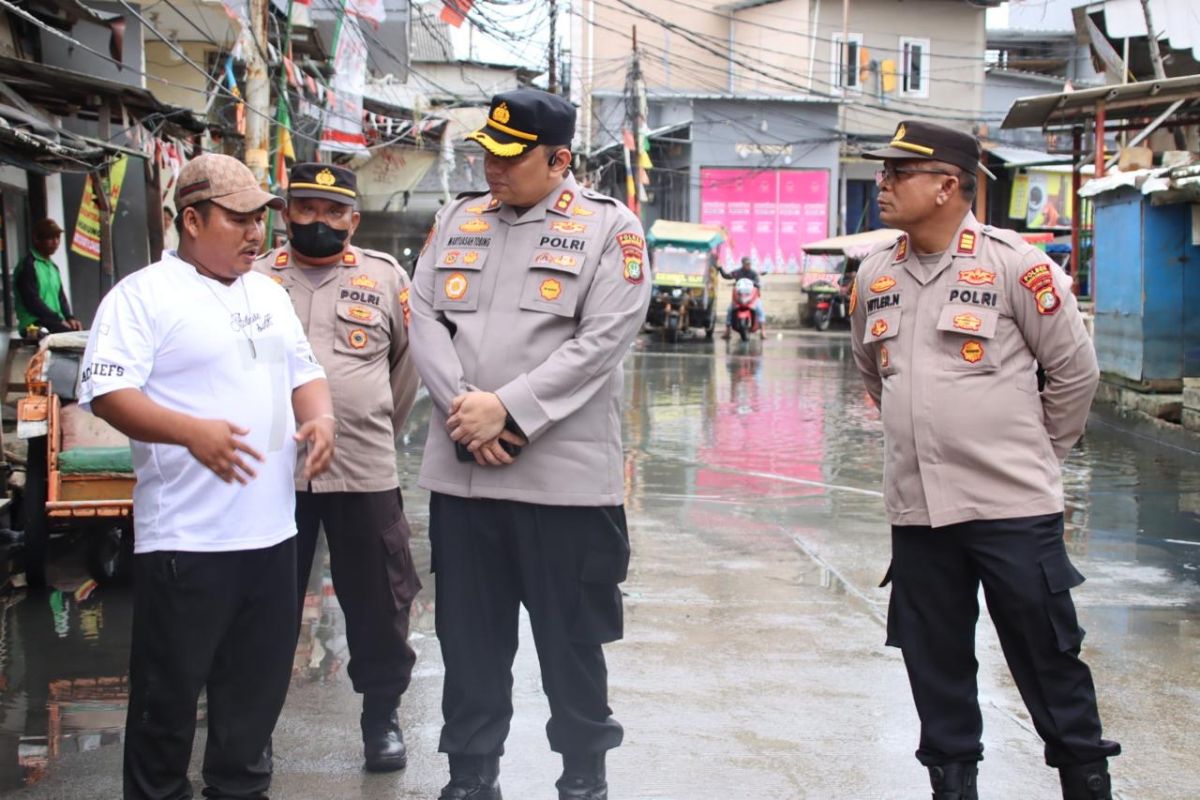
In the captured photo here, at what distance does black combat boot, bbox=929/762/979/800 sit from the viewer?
3568mm

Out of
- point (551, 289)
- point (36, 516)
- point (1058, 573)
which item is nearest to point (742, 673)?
point (1058, 573)

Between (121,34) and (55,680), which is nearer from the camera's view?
(55,680)

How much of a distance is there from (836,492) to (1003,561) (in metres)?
5.98

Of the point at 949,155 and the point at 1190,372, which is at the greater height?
the point at 949,155

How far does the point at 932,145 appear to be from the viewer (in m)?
3.57

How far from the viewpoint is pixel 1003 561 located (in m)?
3.46

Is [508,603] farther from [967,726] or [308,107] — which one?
[308,107]

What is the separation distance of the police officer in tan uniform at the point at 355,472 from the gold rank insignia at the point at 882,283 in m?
1.57

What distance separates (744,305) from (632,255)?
24546mm

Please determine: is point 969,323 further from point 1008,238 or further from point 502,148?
point 502,148

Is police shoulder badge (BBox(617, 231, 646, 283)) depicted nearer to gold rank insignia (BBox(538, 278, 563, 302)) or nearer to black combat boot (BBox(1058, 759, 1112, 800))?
gold rank insignia (BBox(538, 278, 563, 302))

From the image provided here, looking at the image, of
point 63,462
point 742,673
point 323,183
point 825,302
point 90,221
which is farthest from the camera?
point 825,302

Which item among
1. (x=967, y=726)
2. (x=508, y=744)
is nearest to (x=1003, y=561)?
(x=967, y=726)

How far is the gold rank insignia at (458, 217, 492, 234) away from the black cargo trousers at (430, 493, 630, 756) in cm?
73
